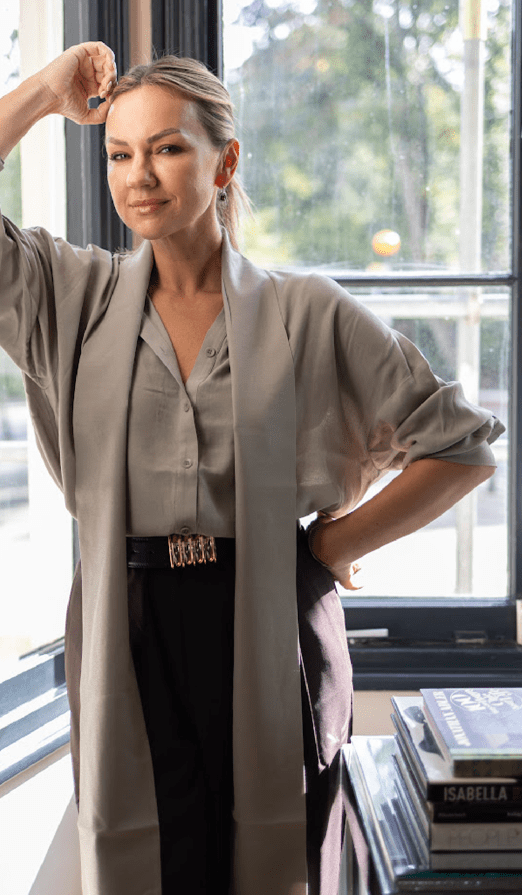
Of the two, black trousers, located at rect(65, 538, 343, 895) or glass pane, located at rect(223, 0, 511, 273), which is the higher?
glass pane, located at rect(223, 0, 511, 273)

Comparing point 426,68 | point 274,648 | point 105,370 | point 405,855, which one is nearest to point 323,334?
point 105,370

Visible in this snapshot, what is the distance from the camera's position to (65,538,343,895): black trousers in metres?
1.14

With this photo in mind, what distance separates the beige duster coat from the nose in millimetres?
135

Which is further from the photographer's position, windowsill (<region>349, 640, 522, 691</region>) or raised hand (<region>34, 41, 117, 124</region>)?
windowsill (<region>349, 640, 522, 691</region>)

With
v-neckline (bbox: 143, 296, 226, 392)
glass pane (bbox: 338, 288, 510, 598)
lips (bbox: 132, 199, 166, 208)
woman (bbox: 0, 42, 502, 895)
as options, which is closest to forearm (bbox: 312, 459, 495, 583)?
woman (bbox: 0, 42, 502, 895)

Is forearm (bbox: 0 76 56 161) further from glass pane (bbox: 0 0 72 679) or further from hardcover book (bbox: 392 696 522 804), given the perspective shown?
hardcover book (bbox: 392 696 522 804)

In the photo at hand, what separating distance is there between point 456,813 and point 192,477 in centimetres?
52

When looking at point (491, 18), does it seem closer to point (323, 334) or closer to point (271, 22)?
point (271, 22)

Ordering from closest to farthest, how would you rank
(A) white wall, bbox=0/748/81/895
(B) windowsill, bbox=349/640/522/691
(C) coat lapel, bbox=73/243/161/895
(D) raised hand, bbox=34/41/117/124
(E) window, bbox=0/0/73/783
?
(C) coat lapel, bbox=73/243/161/895
(D) raised hand, bbox=34/41/117/124
(A) white wall, bbox=0/748/81/895
(E) window, bbox=0/0/73/783
(B) windowsill, bbox=349/640/522/691

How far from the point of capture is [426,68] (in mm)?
1903

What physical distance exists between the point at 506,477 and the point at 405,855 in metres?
1.15

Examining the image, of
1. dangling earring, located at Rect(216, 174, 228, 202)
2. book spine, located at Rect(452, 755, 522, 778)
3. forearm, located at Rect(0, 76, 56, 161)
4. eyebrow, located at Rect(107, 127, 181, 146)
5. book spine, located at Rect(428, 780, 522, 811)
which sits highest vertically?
forearm, located at Rect(0, 76, 56, 161)

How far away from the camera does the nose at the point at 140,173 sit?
1.13 metres

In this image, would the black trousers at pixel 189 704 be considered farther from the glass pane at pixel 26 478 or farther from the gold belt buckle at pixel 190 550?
the glass pane at pixel 26 478
